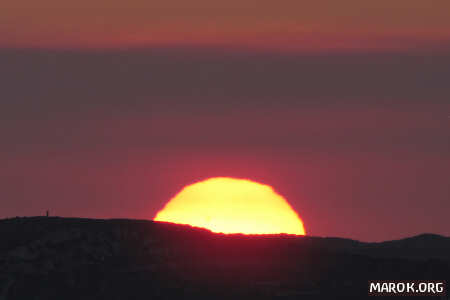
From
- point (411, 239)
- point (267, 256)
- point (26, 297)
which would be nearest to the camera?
point (26, 297)

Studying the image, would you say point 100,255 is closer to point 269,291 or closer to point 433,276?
point 269,291

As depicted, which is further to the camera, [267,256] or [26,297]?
[267,256]

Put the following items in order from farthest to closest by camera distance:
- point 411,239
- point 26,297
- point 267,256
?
point 411,239 → point 267,256 → point 26,297

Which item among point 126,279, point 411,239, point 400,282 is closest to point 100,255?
point 126,279

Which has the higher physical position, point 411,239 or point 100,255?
point 411,239

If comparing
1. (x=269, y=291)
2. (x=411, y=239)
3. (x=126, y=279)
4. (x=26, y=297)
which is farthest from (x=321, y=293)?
(x=411, y=239)

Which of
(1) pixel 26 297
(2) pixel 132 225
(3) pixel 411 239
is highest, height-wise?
(3) pixel 411 239
